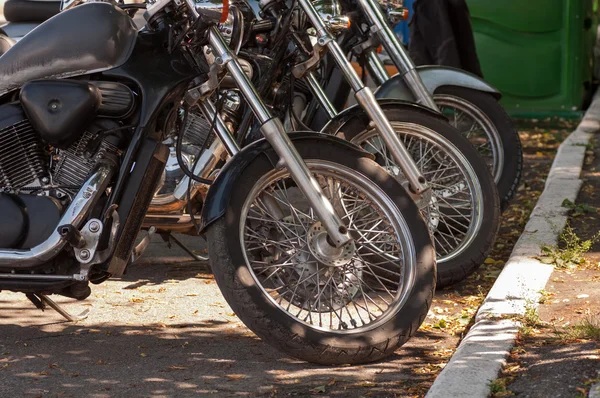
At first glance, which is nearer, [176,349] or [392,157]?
[176,349]

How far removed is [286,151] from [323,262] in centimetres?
48

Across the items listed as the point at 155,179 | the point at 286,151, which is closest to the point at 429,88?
the point at 286,151

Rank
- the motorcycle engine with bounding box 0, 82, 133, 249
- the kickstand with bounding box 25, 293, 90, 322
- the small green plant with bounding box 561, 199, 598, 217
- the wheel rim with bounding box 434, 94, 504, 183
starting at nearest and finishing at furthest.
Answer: the motorcycle engine with bounding box 0, 82, 133, 249 → the kickstand with bounding box 25, 293, 90, 322 → the wheel rim with bounding box 434, 94, 504, 183 → the small green plant with bounding box 561, 199, 598, 217

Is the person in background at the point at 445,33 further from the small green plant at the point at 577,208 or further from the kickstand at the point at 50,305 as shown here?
the kickstand at the point at 50,305

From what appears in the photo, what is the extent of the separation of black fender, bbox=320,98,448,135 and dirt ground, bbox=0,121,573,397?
0.97 metres

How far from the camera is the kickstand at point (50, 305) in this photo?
4781 mm

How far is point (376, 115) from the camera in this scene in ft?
16.4

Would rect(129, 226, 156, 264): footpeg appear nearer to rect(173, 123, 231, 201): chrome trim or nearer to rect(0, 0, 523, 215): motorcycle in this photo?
rect(173, 123, 231, 201): chrome trim

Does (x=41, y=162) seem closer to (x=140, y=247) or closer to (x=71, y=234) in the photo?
(x=71, y=234)

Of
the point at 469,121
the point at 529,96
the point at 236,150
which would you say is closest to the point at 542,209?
the point at 469,121

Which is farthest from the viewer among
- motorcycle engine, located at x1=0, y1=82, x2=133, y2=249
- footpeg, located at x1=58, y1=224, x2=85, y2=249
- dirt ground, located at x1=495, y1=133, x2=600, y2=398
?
motorcycle engine, located at x1=0, y1=82, x2=133, y2=249

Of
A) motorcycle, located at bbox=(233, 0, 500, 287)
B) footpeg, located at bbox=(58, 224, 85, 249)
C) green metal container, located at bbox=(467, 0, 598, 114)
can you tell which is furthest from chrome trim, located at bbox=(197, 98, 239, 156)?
green metal container, located at bbox=(467, 0, 598, 114)

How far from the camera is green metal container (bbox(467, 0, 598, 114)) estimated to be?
11.8 m

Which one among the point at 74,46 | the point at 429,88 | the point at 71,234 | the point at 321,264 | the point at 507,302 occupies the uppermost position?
the point at 74,46
